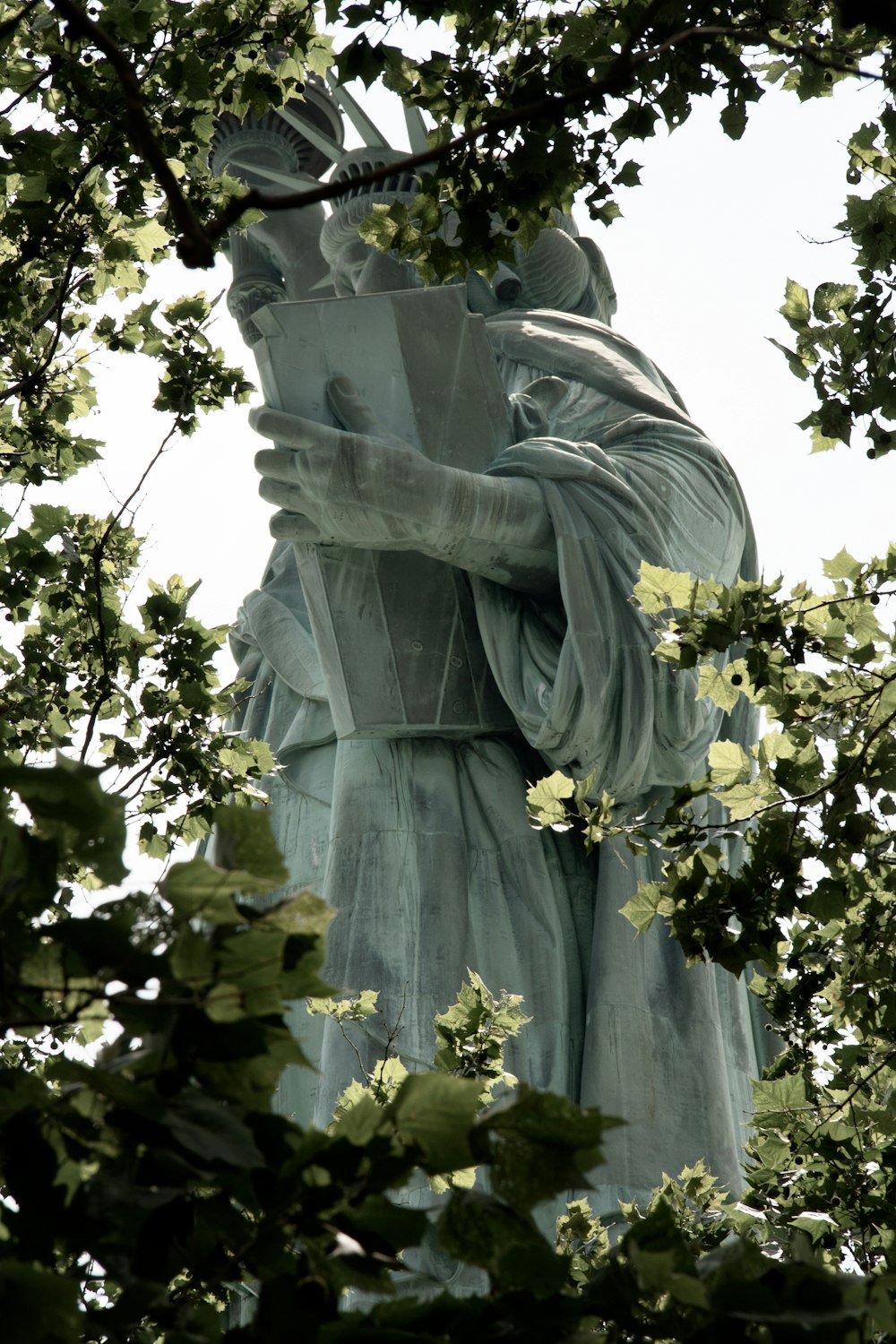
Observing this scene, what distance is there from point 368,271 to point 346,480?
181 cm

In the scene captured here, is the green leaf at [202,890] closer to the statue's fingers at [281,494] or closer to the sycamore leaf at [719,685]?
the sycamore leaf at [719,685]

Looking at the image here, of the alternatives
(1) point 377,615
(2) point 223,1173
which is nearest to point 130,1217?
(2) point 223,1173

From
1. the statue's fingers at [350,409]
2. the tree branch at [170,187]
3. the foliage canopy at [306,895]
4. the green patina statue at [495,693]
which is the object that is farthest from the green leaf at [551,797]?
the statue's fingers at [350,409]

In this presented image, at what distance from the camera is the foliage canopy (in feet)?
6.41

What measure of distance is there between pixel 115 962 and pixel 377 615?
538 cm

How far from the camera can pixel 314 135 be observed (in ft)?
30.5

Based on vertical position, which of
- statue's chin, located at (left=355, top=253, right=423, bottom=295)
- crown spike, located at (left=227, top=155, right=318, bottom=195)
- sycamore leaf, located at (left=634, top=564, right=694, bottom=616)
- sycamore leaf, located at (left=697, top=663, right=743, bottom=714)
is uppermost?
crown spike, located at (left=227, top=155, right=318, bottom=195)

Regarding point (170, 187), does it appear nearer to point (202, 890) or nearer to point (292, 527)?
point (202, 890)

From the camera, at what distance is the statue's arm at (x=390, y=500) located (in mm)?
6801

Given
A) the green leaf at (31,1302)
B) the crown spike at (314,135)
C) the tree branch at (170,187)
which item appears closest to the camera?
the green leaf at (31,1302)

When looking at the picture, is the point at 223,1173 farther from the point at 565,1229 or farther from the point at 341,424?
the point at 341,424

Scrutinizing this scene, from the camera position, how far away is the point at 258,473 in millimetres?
6957

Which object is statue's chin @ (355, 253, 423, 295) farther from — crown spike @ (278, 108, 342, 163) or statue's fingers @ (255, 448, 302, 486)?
statue's fingers @ (255, 448, 302, 486)

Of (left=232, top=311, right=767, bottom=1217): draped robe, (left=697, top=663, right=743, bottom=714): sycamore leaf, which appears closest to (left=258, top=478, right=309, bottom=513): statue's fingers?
(left=232, top=311, right=767, bottom=1217): draped robe
